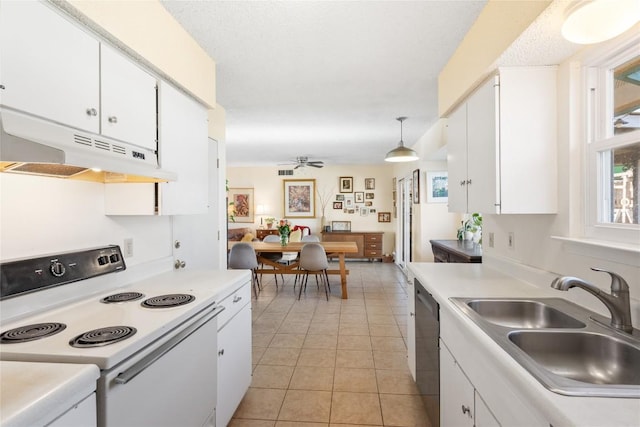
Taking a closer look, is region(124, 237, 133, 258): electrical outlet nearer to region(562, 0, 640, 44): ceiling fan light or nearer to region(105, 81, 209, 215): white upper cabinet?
region(105, 81, 209, 215): white upper cabinet

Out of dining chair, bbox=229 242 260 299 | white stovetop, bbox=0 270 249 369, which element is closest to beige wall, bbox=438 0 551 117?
white stovetop, bbox=0 270 249 369

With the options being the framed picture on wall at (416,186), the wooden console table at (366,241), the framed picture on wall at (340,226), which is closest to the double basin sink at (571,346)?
the framed picture on wall at (416,186)

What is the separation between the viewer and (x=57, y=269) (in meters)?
1.44

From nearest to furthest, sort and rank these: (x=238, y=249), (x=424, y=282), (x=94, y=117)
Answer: (x=94, y=117), (x=424, y=282), (x=238, y=249)

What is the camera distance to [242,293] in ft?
6.98

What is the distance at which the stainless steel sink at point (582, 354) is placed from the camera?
1114mm

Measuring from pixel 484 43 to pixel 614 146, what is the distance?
84cm

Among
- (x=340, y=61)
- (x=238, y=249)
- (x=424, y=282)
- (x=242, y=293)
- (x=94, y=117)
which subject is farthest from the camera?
(x=238, y=249)

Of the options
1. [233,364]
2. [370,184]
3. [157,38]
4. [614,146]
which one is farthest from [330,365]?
[370,184]

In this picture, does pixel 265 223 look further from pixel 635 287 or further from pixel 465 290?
pixel 635 287

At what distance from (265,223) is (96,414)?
7474 mm

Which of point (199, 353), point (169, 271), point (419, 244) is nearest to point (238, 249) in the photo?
point (169, 271)

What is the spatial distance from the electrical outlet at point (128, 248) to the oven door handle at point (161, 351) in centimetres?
69

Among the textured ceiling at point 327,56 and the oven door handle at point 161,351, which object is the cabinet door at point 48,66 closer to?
the textured ceiling at point 327,56
